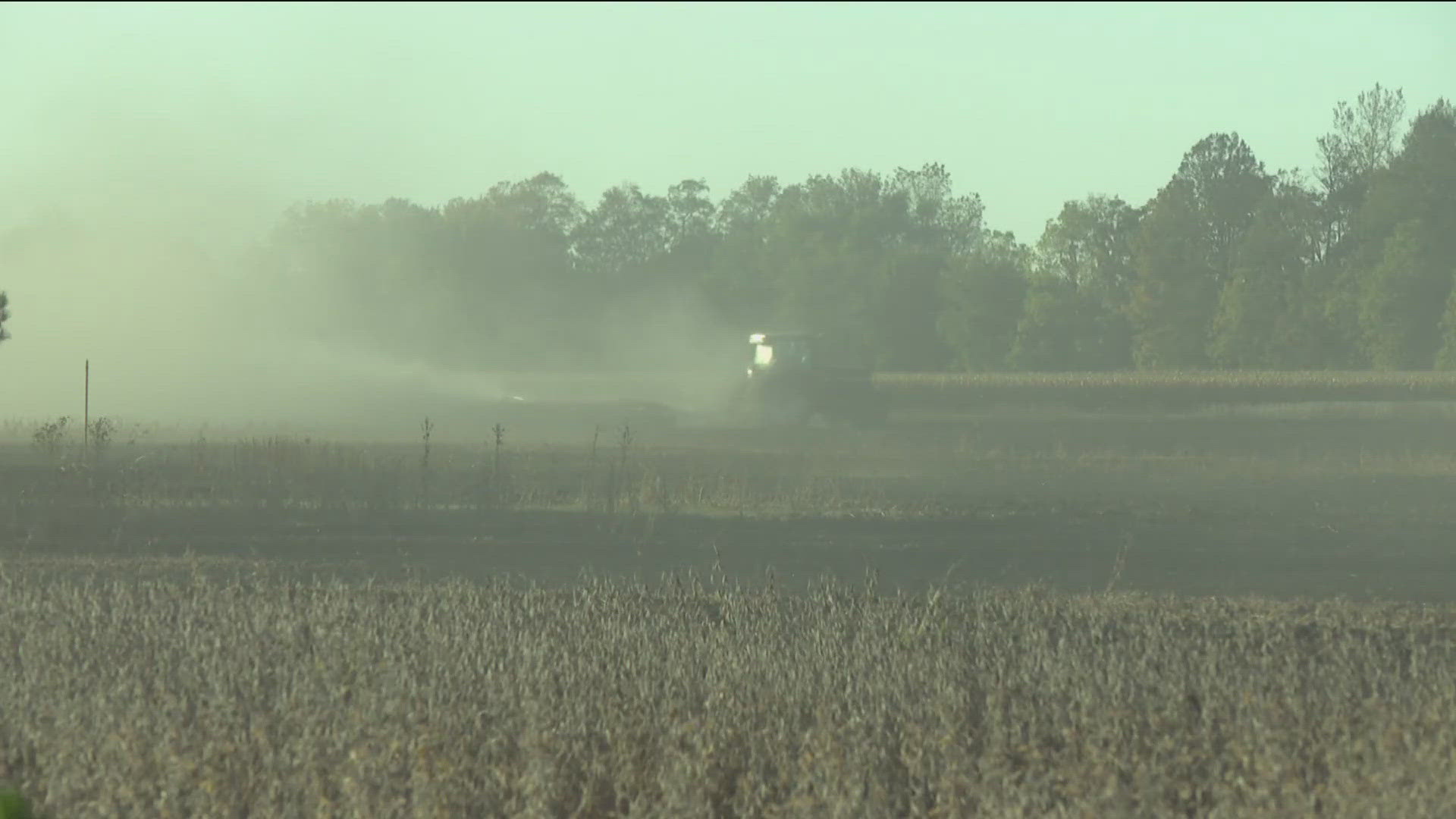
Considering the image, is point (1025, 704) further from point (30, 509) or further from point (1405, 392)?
point (1405, 392)

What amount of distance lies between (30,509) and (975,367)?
77.8 metres

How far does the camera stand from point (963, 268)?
95.4m

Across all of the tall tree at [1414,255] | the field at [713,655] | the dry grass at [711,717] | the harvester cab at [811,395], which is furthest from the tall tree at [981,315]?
the dry grass at [711,717]

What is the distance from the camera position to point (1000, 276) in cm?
9444

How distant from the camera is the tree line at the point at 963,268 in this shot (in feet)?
261

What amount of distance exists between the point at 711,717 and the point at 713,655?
1517 mm

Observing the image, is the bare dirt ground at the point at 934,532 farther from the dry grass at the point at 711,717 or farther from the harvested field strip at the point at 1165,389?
the harvested field strip at the point at 1165,389

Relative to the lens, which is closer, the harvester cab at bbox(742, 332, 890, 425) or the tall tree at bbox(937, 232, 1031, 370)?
the harvester cab at bbox(742, 332, 890, 425)

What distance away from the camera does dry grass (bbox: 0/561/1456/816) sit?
695 centimetres

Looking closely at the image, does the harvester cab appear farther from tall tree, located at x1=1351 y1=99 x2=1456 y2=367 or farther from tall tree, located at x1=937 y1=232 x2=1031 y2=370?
tall tree, located at x1=937 y1=232 x2=1031 y2=370

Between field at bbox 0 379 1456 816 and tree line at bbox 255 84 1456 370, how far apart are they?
62.8m

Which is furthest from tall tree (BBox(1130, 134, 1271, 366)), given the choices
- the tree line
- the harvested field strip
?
A: the harvested field strip

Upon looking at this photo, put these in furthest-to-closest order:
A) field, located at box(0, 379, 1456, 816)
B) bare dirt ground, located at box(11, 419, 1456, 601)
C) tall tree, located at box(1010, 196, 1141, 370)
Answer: tall tree, located at box(1010, 196, 1141, 370), bare dirt ground, located at box(11, 419, 1456, 601), field, located at box(0, 379, 1456, 816)

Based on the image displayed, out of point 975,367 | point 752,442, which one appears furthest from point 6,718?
point 975,367
